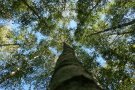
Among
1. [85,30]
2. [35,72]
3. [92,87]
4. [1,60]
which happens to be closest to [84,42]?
[85,30]

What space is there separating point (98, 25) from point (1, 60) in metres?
6.99

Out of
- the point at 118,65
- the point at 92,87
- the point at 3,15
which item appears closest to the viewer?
the point at 92,87

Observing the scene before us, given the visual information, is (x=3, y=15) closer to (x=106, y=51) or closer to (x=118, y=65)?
(x=106, y=51)

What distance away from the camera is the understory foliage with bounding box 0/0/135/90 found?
12.5 m

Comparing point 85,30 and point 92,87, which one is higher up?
point 92,87

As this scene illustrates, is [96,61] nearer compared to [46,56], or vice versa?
[96,61]

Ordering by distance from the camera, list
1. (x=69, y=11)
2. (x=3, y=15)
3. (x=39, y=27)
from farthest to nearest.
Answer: (x=69, y=11), (x=39, y=27), (x=3, y=15)

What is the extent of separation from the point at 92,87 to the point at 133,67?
11.1 meters

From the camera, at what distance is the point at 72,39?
14.6 meters

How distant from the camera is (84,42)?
14023mm

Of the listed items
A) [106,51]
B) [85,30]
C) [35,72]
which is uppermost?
[85,30]

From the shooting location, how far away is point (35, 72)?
14.6 m

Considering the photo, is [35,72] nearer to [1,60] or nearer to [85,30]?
[1,60]

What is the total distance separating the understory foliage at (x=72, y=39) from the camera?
12.5 m
